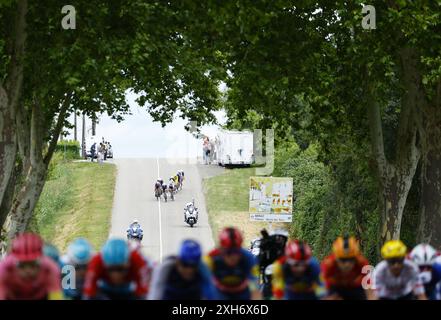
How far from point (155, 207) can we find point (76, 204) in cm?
578

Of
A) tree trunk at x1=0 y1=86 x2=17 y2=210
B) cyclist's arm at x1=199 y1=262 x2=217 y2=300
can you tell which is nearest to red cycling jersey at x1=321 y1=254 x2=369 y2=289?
cyclist's arm at x1=199 y1=262 x2=217 y2=300

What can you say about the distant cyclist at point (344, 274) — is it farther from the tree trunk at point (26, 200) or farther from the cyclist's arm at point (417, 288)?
the tree trunk at point (26, 200)

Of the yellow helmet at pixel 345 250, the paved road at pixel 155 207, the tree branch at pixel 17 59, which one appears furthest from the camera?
the paved road at pixel 155 207

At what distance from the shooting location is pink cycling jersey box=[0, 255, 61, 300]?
1052 centimetres

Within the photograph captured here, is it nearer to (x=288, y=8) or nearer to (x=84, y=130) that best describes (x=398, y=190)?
(x=288, y=8)

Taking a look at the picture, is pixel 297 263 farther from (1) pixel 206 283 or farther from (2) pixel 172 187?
(2) pixel 172 187

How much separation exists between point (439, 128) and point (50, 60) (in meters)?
10.1

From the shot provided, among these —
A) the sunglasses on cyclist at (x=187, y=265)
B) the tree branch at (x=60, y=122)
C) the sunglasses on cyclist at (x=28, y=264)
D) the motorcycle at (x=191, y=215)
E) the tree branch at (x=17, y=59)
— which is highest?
the tree branch at (x=17, y=59)

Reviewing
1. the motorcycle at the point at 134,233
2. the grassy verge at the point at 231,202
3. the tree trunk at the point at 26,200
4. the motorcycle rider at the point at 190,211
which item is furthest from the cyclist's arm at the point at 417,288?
the motorcycle rider at the point at 190,211

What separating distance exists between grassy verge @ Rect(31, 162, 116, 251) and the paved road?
838mm

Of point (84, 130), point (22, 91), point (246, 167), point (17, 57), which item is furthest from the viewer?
point (84, 130)

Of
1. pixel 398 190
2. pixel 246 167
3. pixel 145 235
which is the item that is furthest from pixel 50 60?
pixel 246 167

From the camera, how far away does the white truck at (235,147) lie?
7962cm
